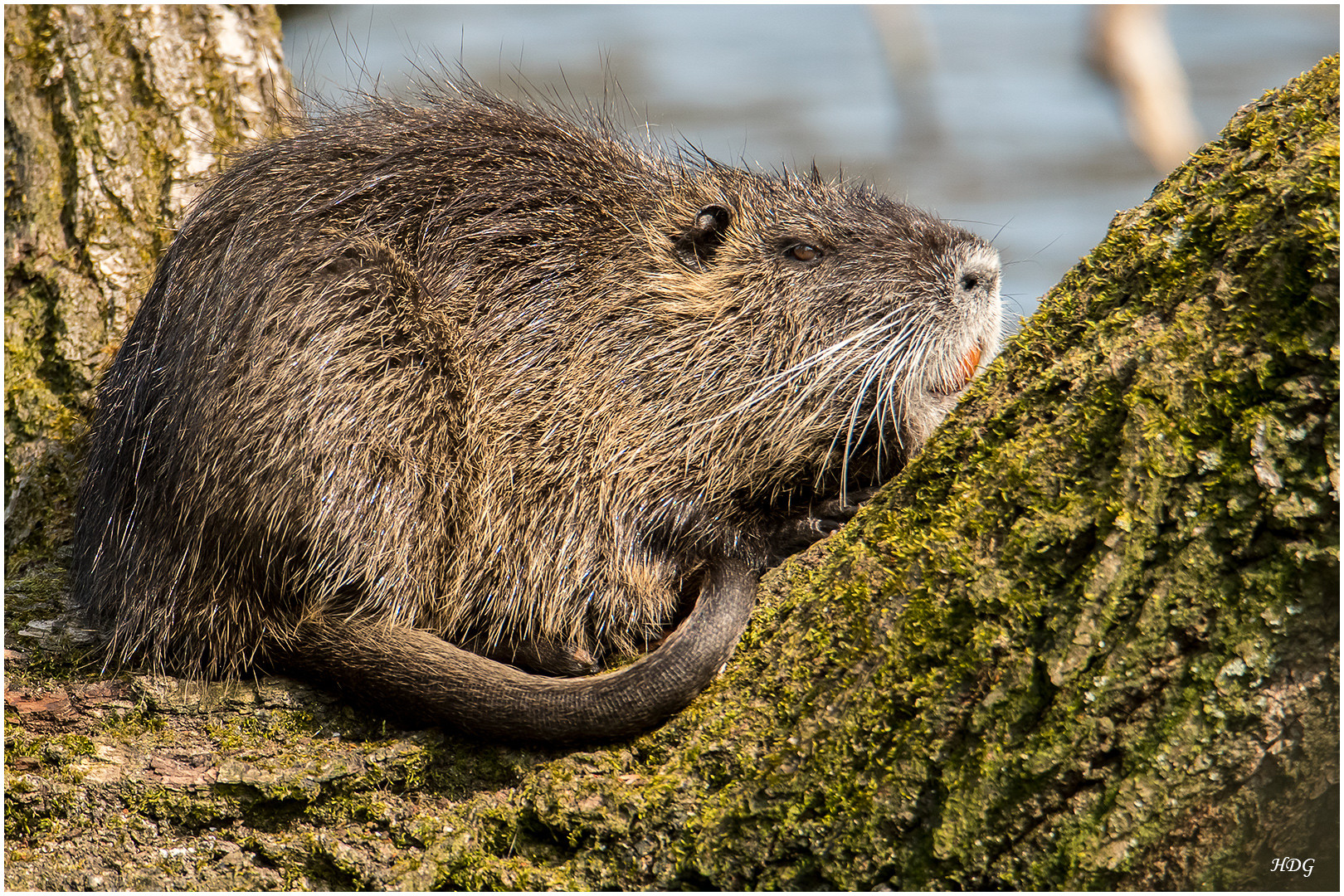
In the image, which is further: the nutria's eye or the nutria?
the nutria's eye

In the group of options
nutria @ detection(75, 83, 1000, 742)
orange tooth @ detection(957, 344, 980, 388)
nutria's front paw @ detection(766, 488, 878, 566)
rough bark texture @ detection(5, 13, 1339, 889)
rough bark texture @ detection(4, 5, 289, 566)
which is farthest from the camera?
rough bark texture @ detection(4, 5, 289, 566)

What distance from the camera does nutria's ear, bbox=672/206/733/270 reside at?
3162mm

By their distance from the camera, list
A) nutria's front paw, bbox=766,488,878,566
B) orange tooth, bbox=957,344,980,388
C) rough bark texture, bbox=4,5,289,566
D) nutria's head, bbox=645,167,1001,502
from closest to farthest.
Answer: nutria's front paw, bbox=766,488,878,566, nutria's head, bbox=645,167,1001,502, orange tooth, bbox=957,344,980,388, rough bark texture, bbox=4,5,289,566

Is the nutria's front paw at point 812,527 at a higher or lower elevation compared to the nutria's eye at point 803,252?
lower

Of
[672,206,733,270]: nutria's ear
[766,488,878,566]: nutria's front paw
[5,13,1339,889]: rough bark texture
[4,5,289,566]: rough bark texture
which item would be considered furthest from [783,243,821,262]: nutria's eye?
[4,5,289,566]: rough bark texture

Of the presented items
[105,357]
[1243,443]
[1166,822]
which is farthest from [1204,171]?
[105,357]

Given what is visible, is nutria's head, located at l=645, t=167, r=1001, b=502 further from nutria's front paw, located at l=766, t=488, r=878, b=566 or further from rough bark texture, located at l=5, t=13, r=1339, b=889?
rough bark texture, located at l=5, t=13, r=1339, b=889

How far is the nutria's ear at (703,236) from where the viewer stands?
3162 millimetres

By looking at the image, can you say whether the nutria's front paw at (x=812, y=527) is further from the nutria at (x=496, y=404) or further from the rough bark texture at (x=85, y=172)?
the rough bark texture at (x=85, y=172)

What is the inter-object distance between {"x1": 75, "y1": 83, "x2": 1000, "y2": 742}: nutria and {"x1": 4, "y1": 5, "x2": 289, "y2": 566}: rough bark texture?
61 cm

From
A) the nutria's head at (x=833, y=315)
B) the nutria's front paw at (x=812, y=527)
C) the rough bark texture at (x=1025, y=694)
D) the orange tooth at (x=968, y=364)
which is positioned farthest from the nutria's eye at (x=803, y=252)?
the rough bark texture at (x=1025, y=694)

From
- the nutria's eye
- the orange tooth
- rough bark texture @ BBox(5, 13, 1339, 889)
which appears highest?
the nutria's eye

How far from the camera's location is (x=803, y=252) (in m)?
3.17

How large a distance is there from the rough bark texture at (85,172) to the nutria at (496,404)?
613 millimetres
